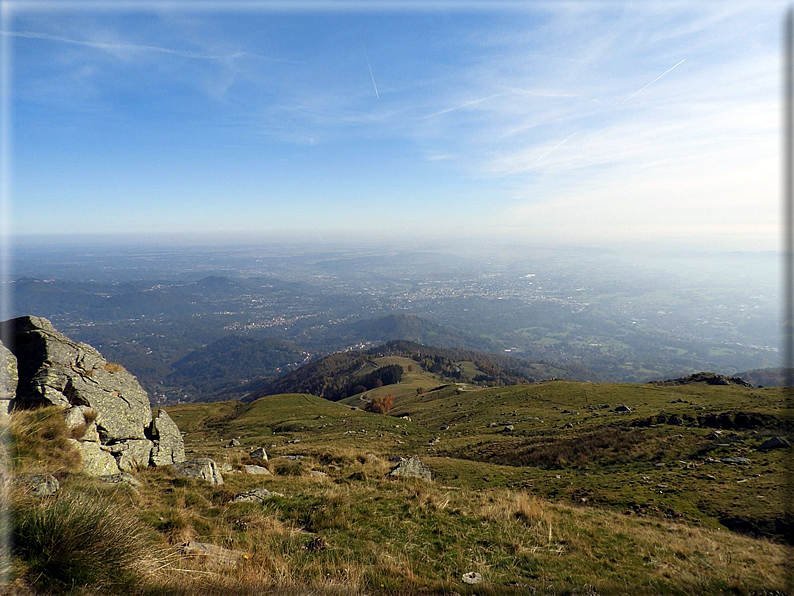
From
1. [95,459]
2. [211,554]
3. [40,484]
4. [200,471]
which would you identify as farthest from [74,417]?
[211,554]

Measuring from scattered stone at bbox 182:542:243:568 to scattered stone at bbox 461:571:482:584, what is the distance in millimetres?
4184

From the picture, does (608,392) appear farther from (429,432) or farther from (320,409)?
(320,409)

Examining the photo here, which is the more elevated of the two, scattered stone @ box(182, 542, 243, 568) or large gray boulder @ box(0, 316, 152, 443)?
large gray boulder @ box(0, 316, 152, 443)

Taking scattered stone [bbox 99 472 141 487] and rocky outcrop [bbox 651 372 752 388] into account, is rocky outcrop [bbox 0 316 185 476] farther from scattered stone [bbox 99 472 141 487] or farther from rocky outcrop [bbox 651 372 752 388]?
rocky outcrop [bbox 651 372 752 388]

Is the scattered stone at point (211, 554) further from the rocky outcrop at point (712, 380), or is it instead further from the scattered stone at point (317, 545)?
the rocky outcrop at point (712, 380)

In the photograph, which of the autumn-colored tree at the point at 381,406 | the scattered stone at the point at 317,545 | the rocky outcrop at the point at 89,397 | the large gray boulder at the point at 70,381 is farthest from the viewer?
the autumn-colored tree at the point at 381,406

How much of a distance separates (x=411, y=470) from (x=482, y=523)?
24.2ft

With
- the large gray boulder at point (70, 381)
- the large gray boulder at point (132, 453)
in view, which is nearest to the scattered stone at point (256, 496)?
the large gray boulder at point (132, 453)

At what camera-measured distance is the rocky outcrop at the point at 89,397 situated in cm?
977

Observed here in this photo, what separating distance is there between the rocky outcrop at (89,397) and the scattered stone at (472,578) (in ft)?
31.7

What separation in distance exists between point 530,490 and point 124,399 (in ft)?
54.5

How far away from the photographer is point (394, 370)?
96.6m

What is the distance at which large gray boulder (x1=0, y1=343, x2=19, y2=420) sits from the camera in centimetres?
905

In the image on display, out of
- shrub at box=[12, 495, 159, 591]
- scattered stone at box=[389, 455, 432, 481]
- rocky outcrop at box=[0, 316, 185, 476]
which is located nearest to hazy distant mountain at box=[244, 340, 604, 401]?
scattered stone at box=[389, 455, 432, 481]
